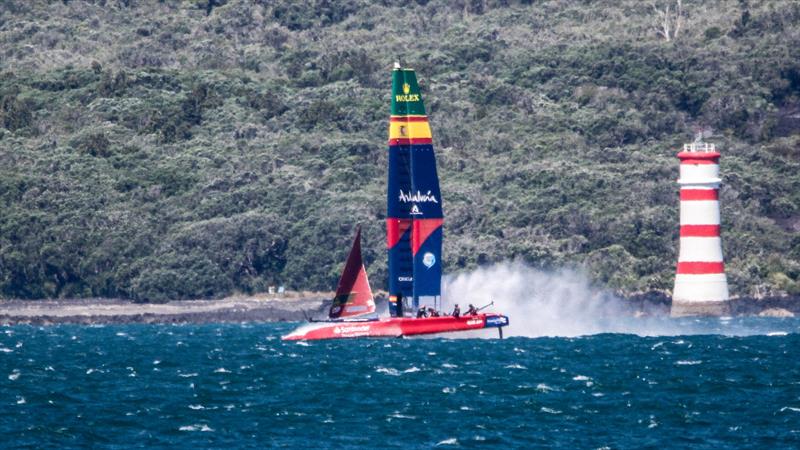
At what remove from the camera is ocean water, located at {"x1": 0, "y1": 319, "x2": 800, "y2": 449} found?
44125 mm

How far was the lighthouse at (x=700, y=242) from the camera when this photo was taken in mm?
91375

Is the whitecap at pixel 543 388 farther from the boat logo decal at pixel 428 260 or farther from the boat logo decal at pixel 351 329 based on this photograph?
the boat logo decal at pixel 428 260

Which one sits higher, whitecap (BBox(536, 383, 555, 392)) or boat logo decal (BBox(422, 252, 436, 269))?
boat logo decal (BBox(422, 252, 436, 269))

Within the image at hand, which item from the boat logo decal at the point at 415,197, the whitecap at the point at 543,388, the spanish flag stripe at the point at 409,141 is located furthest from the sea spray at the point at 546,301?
the whitecap at the point at 543,388

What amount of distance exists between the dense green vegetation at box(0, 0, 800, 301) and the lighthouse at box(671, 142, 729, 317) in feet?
54.3

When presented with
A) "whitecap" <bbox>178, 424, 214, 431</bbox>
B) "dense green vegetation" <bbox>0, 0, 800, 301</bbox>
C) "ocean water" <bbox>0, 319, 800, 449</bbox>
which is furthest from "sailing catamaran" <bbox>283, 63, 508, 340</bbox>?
"dense green vegetation" <bbox>0, 0, 800, 301</bbox>

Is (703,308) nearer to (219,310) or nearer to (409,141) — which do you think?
(409,141)

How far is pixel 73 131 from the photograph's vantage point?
474ft

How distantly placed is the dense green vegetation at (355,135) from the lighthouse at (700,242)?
1657 cm

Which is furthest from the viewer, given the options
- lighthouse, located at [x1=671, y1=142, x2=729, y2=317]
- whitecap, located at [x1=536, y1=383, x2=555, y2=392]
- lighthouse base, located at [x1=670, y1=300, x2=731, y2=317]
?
lighthouse base, located at [x1=670, y1=300, x2=731, y2=317]

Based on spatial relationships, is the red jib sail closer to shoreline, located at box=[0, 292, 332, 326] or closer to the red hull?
the red hull

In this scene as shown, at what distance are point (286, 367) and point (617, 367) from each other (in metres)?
10.7

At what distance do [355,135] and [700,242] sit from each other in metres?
51.8

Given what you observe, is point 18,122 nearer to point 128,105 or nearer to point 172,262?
point 128,105
